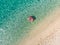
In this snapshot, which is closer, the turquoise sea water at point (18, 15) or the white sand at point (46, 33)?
the white sand at point (46, 33)

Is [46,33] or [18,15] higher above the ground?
[18,15]

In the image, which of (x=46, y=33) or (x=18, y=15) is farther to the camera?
(x=18, y=15)

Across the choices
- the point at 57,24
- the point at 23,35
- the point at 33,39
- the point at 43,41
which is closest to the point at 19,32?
the point at 23,35

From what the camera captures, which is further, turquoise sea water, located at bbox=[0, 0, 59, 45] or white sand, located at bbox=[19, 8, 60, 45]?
turquoise sea water, located at bbox=[0, 0, 59, 45]
